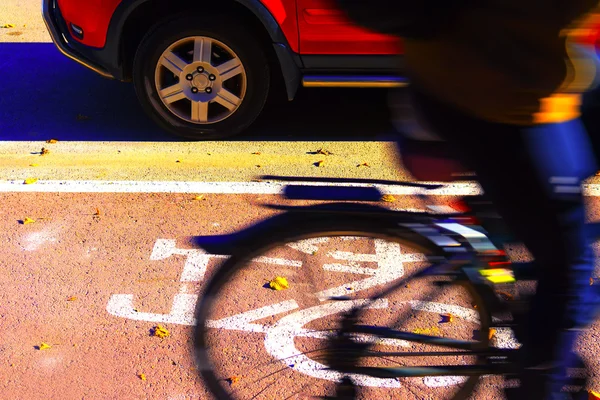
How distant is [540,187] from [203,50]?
3.41 metres

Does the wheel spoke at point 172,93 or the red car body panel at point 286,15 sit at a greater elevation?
the red car body panel at point 286,15

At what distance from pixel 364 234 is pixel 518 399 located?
0.85 m

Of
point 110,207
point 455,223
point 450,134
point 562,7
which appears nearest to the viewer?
point 562,7

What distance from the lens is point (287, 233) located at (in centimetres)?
244

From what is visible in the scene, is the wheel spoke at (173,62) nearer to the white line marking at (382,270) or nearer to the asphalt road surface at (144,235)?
the asphalt road surface at (144,235)

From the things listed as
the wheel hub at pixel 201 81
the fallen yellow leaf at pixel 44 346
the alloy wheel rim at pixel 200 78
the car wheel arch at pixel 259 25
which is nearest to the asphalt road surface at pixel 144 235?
the fallen yellow leaf at pixel 44 346

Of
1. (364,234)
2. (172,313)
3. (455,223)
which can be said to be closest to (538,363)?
(455,223)

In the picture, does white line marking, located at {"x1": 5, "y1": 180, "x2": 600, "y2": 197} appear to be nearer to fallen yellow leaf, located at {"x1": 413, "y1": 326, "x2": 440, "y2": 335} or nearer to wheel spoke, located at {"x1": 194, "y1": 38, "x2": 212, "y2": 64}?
wheel spoke, located at {"x1": 194, "y1": 38, "x2": 212, "y2": 64}

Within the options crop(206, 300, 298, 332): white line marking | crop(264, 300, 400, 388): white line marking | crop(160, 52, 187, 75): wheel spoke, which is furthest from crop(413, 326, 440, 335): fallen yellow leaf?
crop(160, 52, 187, 75): wheel spoke

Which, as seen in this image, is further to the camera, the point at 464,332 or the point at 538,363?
the point at 464,332

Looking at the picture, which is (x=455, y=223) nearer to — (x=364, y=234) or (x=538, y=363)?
(x=364, y=234)

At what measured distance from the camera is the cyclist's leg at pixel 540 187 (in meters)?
2.20

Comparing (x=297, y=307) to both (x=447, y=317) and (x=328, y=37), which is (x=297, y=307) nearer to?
(x=447, y=317)

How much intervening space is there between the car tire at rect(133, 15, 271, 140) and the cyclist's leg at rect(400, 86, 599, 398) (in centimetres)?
303
